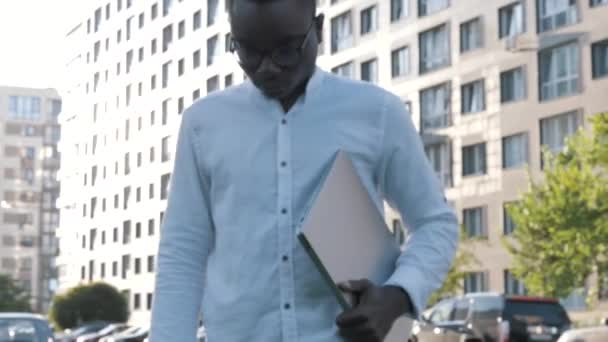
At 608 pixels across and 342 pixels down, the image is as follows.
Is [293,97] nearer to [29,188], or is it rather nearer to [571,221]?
[571,221]

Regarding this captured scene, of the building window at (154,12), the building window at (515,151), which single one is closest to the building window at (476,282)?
the building window at (515,151)

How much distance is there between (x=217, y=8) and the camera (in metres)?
79.8

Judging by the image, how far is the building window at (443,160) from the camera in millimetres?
53875

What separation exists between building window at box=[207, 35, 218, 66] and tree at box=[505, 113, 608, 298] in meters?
41.9

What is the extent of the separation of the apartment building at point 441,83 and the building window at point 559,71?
0.17 ft

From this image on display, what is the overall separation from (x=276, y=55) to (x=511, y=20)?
48.6m

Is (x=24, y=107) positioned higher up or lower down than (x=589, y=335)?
higher up

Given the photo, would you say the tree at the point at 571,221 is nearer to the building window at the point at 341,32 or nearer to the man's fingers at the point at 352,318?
the building window at the point at 341,32

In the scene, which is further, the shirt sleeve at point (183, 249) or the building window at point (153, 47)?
the building window at point (153, 47)

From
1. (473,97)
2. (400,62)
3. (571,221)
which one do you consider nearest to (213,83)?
(400,62)

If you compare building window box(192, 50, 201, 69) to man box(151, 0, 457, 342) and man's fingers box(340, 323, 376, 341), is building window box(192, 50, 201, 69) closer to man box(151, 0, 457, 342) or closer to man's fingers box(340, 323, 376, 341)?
man box(151, 0, 457, 342)

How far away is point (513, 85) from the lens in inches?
1962

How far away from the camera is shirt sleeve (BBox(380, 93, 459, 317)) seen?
279cm

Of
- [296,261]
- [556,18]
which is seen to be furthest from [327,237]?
[556,18]
